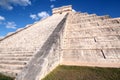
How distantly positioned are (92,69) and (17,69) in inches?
118

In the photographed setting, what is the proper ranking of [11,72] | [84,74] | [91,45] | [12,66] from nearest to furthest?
[84,74], [11,72], [12,66], [91,45]

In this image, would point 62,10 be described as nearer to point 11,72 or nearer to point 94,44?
point 94,44

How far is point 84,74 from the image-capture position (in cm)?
432

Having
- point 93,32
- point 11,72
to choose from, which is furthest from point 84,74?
point 93,32

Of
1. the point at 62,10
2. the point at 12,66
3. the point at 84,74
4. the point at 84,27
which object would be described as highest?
the point at 62,10

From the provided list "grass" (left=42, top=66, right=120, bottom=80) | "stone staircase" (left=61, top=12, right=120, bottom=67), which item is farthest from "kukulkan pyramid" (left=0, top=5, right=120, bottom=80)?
"grass" (left=42, top=66, right=120, bottom=80)

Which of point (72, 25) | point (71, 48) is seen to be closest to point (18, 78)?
point (71, 48)

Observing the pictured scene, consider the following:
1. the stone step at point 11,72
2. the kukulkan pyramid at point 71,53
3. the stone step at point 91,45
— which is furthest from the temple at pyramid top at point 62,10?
the stone step at point 11,72

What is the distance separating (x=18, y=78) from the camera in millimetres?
4047

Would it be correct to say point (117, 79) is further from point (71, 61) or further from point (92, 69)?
point (71, 61)

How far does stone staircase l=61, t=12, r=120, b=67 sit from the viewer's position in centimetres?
523

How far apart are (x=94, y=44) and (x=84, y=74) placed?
2.24 metres

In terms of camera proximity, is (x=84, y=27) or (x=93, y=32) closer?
(x=93, y=32)

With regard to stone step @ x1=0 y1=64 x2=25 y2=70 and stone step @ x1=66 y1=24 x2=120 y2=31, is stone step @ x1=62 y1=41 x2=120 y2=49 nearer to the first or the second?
stone step @ x1=66 y1=24 x2=120 y2=31
